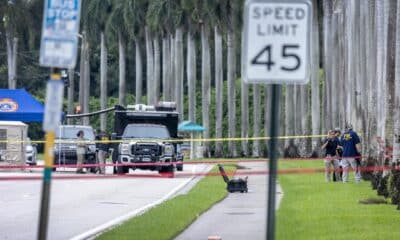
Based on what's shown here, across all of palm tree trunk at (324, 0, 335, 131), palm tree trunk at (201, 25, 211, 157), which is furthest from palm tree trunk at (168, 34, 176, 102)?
palm tree trunk at (324, 0, 335, 131)

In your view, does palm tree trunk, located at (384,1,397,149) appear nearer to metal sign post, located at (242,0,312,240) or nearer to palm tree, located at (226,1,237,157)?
metal sign post, located at (242,0,312,240)

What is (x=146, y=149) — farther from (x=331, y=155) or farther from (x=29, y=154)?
(x=29, y=154)

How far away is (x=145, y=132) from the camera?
41.6 m

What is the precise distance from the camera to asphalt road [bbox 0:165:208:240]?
2019cm

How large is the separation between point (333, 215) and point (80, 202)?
753 cm

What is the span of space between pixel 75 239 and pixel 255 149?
56.4 m

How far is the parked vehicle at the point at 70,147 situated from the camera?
146 ft

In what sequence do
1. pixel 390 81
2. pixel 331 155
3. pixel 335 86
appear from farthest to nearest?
pixel 335 86 → pixel 331 155 → pixel 390 81

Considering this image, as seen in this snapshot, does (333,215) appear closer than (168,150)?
Yes

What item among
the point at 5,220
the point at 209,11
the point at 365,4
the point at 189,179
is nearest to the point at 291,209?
the point at 5,220

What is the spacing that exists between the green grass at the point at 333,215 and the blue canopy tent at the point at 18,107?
1526 centimetres

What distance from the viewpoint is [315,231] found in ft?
62.1

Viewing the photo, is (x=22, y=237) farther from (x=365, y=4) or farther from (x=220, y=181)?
(x=365, y=4)

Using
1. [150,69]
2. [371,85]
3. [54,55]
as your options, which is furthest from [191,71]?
[54,55]
